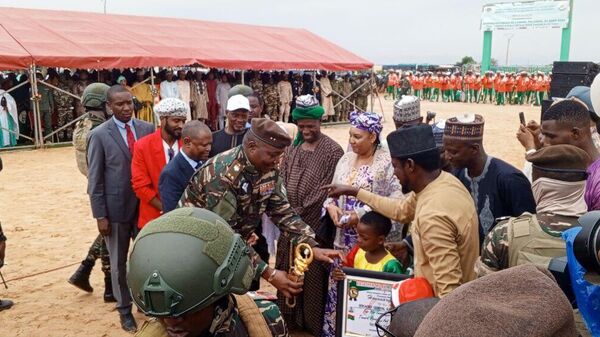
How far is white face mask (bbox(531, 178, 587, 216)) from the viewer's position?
204cm

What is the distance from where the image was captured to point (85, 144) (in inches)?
188

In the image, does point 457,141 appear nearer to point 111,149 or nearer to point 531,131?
point 531,131

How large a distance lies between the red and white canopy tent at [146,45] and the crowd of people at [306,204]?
8905mm

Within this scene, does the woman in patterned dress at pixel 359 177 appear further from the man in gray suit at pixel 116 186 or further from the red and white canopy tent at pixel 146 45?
the red and white canopy tent at pixel 146 45

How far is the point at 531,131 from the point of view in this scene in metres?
4.15

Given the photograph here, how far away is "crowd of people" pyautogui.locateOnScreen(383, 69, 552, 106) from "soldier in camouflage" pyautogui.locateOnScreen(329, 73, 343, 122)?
40.9 feet

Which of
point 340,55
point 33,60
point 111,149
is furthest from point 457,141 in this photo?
point 340,55

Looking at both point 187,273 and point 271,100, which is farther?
point 271,100

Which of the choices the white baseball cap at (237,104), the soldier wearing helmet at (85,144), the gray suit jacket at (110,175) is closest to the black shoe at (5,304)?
the soldier wearing helmet at (85,144)

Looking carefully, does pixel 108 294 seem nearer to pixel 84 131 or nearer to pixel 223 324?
pixel 84 131

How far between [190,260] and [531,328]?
847mm

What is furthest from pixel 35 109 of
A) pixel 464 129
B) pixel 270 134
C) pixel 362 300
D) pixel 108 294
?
pixel 464 129

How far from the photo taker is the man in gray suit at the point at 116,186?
412 cm

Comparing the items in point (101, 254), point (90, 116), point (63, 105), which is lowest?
point (101, 254)
